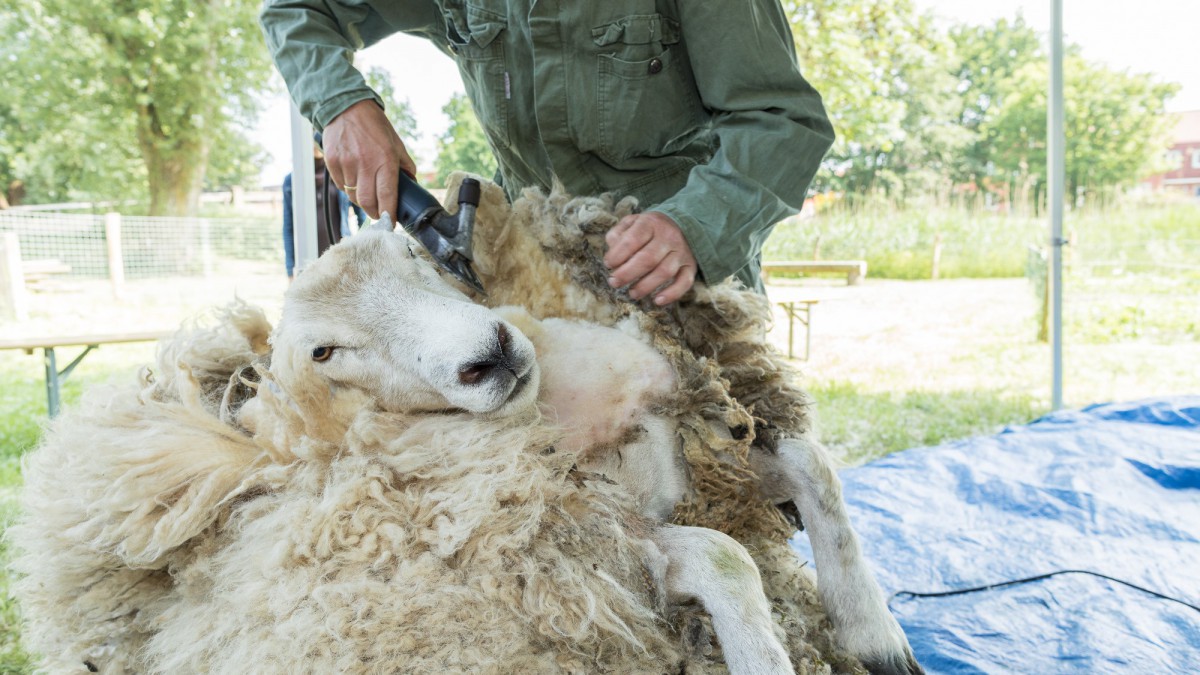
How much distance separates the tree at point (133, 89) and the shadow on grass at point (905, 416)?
927 centimetres

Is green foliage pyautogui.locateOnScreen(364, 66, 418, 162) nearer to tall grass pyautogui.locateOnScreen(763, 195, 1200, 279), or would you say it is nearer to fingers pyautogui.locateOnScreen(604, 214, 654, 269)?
fingers pyautogui.locateOnScreen(604, 214, 654, 269)

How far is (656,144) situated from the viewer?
1.43 m

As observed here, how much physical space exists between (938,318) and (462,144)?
6513mm

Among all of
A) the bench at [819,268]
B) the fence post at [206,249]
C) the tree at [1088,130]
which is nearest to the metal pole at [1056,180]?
the bench at [819,268]

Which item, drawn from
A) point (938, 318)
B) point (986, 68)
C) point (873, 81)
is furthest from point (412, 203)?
point (986, 68)

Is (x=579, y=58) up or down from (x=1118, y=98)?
down

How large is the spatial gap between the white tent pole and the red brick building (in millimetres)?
9536

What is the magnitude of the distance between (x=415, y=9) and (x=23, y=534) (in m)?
1.14

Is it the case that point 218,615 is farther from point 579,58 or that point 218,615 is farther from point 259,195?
point 259,195

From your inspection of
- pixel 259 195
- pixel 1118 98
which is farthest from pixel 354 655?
pixel 1118 98

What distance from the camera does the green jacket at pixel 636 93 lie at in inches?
48.3

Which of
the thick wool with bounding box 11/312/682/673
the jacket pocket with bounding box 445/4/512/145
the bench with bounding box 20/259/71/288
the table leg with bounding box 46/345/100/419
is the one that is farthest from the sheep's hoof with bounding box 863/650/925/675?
the bench with bounding box 20/259/71/288

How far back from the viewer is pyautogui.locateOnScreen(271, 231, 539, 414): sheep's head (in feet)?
2.97

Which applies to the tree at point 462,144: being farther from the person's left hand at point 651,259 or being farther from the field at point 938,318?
the field at point 938,318
